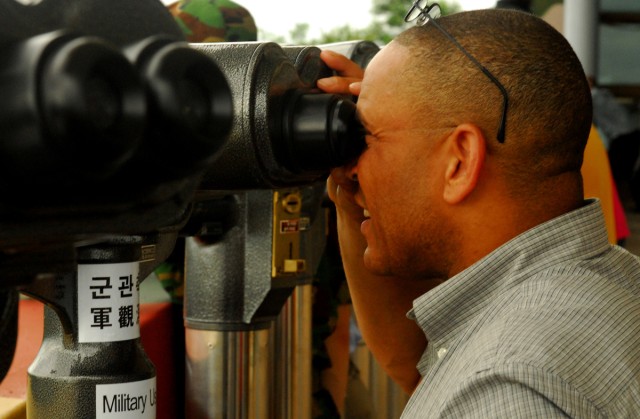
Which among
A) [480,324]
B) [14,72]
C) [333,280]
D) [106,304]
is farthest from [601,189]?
[14,72]

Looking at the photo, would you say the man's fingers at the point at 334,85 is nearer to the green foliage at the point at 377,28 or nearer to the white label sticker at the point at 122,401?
the white label sticker at the point at 122,401

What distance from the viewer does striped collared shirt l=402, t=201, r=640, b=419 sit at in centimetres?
75

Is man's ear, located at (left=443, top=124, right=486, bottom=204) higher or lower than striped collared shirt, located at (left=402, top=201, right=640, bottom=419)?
higher

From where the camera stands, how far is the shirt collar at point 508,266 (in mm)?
940

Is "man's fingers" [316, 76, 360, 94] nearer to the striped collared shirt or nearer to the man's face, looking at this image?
the man's face

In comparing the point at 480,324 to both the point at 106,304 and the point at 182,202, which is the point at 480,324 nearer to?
the point at 106,304

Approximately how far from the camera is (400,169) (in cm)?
103

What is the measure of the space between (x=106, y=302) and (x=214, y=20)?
0.84 m

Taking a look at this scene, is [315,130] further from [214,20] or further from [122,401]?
[214,20]

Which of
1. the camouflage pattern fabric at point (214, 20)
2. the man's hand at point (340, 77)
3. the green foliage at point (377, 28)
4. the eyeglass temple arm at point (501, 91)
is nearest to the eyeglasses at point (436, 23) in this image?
the eyeglass temple arm at point (501, 91)

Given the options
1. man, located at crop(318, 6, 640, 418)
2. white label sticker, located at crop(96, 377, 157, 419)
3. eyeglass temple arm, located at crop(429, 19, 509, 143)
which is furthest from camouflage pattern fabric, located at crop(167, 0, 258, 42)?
white label sticker, located at crop(96, 377, 157, 419)

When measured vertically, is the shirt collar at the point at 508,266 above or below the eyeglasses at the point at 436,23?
below

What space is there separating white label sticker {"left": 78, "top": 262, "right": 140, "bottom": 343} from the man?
0.98ft

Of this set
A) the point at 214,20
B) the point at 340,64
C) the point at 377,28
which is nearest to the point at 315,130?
the point at 340,64
